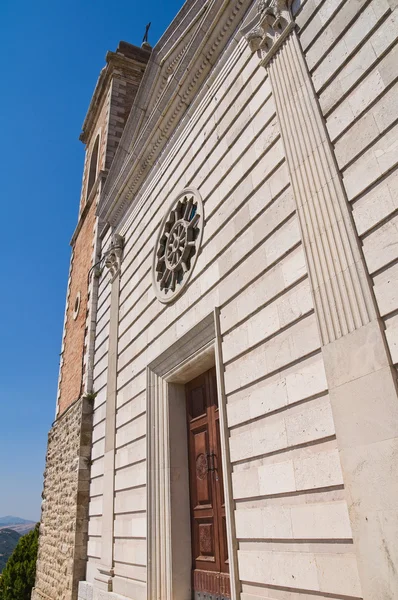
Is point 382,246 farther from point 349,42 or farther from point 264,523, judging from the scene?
point 264,523

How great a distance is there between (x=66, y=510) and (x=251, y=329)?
22.3 feet

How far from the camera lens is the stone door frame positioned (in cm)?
509

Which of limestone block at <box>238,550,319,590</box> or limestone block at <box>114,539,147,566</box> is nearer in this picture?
limestone block at <box>238,550,319,590</box>

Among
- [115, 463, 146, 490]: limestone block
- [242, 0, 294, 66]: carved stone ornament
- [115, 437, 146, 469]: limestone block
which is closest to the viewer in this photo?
[242, 0, 294, 66]: carved stone ornament

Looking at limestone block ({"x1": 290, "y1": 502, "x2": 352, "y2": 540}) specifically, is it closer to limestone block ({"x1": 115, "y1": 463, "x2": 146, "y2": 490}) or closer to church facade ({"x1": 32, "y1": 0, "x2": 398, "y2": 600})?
church facade ({"x1": 32, "y1": 0, "x2": 398, "y2": 600})

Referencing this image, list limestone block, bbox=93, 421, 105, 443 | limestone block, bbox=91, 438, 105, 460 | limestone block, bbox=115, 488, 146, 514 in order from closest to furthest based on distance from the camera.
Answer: limestone block, bbox=115, 488, 146, 514, limestone block, bbox=91, 438, 105, 460, limestone block, bbox=93, 421, 105, 443

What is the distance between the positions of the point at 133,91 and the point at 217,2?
8083 mm

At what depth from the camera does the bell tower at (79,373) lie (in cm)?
820

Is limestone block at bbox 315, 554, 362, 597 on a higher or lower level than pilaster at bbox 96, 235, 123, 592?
lower

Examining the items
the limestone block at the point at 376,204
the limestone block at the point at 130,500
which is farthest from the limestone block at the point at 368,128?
the limestone block at the point at 130,500

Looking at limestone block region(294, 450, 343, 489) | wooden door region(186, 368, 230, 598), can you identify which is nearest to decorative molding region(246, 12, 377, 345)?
limestone block region(294, 450, 343, 489)

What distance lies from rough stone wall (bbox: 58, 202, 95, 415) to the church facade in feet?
5.06

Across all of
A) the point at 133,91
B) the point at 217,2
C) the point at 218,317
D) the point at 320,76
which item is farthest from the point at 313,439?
the point at 133,91

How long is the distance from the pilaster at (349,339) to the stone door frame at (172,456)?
1.64 m
